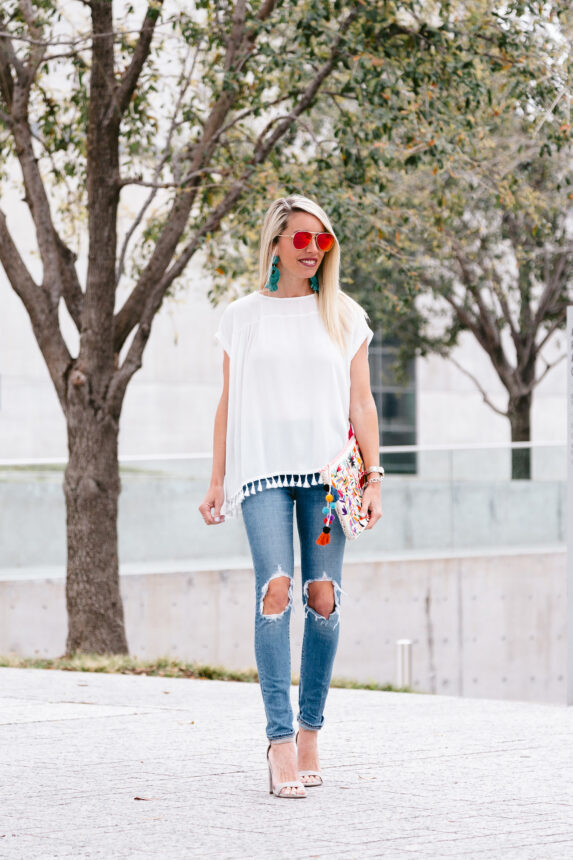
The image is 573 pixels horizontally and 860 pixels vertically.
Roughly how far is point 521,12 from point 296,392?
5.66 meters

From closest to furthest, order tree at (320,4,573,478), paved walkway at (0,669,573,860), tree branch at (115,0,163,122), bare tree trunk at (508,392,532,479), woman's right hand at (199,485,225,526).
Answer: paved walkway at (0,669,573,860), woman's right hand at (199,485,225,526), tree at (320,4,573,478), tree branch at (115,0,163,122), bare tree trunk at (508,392,532,479)

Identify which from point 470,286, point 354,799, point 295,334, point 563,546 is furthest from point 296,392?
point 470,286

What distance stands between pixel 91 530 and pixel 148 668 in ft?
4.66

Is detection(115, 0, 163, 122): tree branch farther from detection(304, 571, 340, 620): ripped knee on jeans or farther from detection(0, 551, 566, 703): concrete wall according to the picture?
detection(304, 571, 340, 620): ripped knee on jeans

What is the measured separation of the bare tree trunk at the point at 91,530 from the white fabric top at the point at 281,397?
Answer: 5852mm

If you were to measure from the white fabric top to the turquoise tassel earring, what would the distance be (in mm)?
41

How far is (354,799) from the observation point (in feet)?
14.6

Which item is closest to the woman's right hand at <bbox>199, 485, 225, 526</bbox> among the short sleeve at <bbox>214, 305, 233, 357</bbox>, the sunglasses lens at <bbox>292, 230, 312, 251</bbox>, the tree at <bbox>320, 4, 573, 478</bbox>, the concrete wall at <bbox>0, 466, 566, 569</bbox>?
the short sleeve at <bbox>214, 305, 233, 357</bbox>

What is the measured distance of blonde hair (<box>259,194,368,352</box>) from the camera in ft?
15.8

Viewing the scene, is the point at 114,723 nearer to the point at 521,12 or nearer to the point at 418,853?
the point at 418,853

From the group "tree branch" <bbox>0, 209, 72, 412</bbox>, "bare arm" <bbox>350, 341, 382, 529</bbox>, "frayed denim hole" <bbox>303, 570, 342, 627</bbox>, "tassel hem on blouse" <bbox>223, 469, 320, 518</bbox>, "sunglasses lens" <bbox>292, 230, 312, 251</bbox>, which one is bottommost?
"frayed denim hole" <bbox>303, 570, 342, 627</bbox>

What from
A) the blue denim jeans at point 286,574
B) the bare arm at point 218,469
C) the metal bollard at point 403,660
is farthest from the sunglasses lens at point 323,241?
the metal bollard at point 403,660

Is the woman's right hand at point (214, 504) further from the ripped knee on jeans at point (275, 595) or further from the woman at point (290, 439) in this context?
the ripped knee on jeans at point (275, 595)

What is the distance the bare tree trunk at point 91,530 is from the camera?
1055 centimetres
